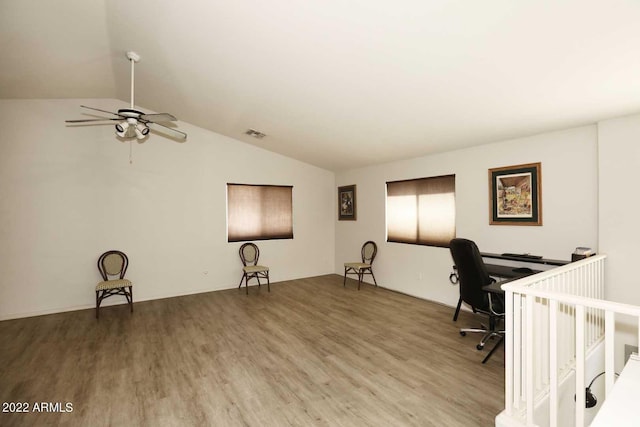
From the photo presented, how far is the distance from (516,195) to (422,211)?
1.54 metres

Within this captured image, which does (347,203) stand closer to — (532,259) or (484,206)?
(484,206)

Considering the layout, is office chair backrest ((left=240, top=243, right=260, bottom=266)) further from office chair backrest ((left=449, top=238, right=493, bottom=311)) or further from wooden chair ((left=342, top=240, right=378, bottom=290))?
office chair backrest ((left=449, top=238, right=493, bottom=311))

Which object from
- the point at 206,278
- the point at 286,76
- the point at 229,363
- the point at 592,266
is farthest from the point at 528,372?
the point at 206,278

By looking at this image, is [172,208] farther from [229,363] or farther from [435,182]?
[435,182]

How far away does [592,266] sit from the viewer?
2840 millimetres

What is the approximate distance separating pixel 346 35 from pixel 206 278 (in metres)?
4.88

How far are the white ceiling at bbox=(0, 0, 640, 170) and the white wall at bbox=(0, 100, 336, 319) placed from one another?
2.44ft

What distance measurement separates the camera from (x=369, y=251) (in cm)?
611

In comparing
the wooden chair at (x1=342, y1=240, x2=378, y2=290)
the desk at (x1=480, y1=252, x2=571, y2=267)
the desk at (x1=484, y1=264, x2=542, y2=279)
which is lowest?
the wooden chair at (x1=342, y1=240, x2=378, y2=290)

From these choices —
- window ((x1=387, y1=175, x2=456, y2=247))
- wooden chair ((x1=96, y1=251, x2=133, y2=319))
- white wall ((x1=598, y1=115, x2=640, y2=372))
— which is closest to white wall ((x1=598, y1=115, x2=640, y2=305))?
white wall ((x1=598, y1=115, x2=640, y2=372))

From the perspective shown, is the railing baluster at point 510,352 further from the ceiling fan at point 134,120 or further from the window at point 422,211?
the ceiling fan at point 134,120

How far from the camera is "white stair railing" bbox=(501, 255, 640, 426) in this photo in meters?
1.60

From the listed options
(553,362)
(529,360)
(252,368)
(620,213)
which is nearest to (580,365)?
(553,362)

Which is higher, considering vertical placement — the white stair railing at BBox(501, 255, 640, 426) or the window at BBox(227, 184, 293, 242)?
the window at BBox(227, 184, 293, 242)
